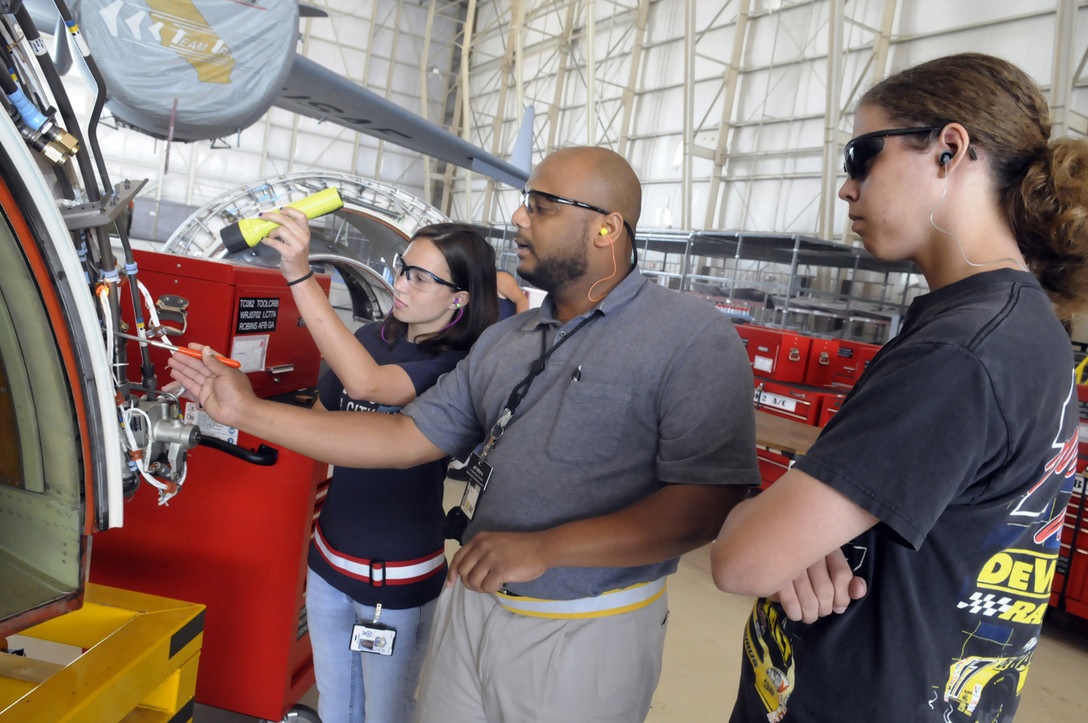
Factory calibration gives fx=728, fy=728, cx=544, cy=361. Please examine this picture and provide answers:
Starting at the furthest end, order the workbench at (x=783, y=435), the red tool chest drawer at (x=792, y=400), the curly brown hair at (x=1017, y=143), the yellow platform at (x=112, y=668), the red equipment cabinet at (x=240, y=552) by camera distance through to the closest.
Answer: the red tool chest drawer at (x=792, y=400) < the workbench at (x=783, y=435) < the red equipment cabinet at (x=240, y=552) < the yellow platform at (x=112, y=668) < the curly brown hair at (x=1017, y=143)

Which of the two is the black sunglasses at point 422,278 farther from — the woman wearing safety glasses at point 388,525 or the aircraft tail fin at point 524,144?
the aircraft tail fin at point 524,144

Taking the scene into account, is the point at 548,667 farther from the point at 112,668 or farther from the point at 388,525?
the point at 112,668

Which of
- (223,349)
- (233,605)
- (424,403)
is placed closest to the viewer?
(424,403)

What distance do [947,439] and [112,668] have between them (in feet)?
4.91

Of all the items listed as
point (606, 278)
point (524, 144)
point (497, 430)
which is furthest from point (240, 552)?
point (524, 144)

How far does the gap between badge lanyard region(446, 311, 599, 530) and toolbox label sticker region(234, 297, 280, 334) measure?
1101 mm

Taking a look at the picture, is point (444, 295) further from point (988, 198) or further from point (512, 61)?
point (512, 61)

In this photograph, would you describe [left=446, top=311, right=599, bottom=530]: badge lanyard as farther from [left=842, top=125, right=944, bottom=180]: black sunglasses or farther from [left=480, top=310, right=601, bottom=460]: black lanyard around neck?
[left=842, top=125, right=944, bottom=180]: black sunglasses

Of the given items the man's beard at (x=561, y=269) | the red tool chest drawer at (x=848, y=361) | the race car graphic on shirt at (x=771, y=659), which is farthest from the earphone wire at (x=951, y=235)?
the red tool chest drawer at (x=848, y=361)

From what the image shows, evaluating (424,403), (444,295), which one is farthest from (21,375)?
(444,295)

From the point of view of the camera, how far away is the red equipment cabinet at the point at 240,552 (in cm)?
249

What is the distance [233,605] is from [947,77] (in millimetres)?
2569

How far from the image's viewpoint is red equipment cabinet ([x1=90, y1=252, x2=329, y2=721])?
2492mm

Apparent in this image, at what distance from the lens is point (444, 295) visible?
214 centimetres
